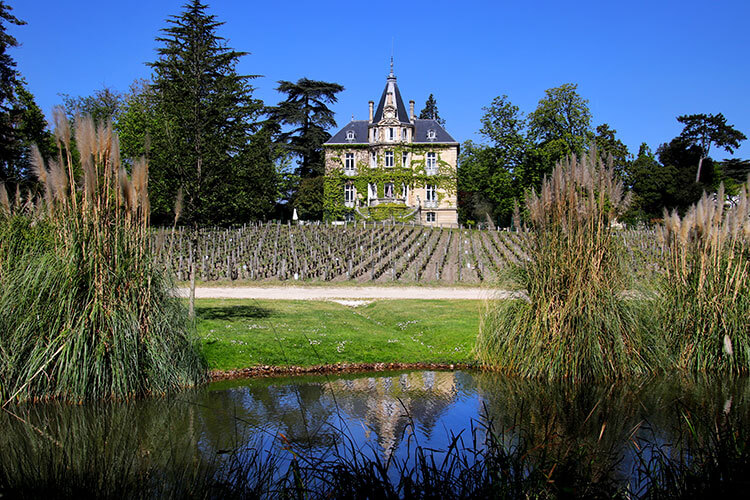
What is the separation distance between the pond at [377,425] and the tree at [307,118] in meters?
47.6

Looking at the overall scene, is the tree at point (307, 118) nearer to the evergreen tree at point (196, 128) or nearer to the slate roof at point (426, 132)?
the slate roof at point (426, 132)

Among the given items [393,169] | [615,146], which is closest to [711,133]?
[615,146]

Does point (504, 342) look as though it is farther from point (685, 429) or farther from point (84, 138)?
point (84, 138)

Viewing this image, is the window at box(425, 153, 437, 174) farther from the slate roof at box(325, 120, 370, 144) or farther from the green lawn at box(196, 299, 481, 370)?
the green lawn at box(196, 299, 481, 370)

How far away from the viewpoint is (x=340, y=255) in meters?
25.3

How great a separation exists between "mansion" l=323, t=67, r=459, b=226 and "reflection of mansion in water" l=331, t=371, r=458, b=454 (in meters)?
42.5

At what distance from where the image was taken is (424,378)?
765 cm

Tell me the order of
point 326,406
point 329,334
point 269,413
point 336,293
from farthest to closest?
point 336,293, point 329,334, point 326,406, point 269,413

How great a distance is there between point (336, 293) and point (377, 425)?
12371 millimetres

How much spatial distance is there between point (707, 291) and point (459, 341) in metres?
3.69

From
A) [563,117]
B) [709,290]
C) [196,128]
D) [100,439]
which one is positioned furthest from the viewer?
[563,117]

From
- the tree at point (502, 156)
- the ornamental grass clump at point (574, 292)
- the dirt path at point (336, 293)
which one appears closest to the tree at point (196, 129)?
the dirt path at point (336, 293)

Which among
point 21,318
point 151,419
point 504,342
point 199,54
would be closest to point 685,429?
point 504,342

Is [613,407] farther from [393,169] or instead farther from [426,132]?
[426,132]
